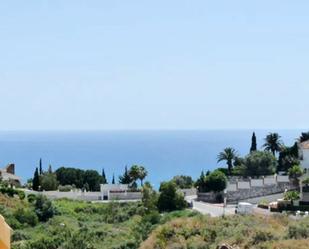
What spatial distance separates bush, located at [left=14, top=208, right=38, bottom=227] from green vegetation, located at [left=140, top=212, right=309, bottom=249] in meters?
13.2

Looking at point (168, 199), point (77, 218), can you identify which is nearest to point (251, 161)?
point (168, 199)

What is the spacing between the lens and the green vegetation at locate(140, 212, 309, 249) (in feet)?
76.5

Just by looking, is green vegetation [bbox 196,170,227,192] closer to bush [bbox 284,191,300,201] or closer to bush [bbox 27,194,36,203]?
bush [bbox 284,191,300,201]

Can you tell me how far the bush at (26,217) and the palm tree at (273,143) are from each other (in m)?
29.8

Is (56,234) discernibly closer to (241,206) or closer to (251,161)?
(241,206)

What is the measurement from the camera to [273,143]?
212 ft

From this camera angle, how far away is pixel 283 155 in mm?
60250

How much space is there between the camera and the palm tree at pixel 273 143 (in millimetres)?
64250

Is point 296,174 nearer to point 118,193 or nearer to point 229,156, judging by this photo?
point 229,156

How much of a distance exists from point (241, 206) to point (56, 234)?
1143 centimetres

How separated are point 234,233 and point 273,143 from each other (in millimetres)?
39987

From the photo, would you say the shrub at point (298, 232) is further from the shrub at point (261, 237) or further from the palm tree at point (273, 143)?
the palm tree at point (273, 143)

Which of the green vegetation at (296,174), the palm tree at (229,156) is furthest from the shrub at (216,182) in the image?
the palm tree at (229,156)

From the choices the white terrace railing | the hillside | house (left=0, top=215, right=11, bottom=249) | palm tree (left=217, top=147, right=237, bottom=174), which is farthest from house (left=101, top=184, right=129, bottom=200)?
house (left=0, top=215, right=11, bottom=249)
